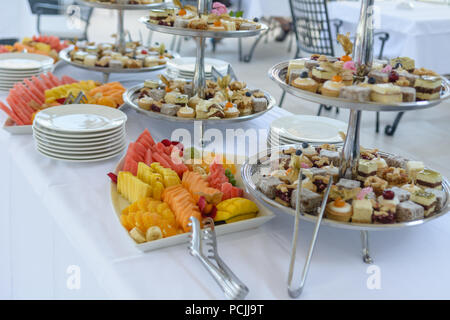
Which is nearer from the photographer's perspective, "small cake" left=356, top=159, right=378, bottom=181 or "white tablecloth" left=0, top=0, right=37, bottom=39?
"small cake" left=356, top=159, right=378, bottom=181

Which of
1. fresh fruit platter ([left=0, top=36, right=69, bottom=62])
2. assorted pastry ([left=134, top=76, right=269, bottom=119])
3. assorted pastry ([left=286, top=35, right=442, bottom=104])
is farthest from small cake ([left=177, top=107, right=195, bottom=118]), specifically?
fresh fruit platter ([left=0, top=36, right=69, bottom=62])

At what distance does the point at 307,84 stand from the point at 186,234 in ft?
1.32

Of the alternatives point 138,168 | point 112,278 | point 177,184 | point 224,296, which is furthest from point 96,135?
point 224,296

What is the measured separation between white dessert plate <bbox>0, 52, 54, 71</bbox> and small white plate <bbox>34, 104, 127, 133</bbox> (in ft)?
1.89

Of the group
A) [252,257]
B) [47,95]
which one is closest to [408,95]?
[252,257]

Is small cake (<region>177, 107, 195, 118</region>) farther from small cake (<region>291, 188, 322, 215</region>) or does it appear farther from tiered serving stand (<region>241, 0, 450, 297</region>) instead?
small cake (<region>291, 188, 322, 215</region>)

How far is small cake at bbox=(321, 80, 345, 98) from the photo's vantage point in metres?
0.94

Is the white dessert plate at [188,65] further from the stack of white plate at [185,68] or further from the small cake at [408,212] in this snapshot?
the small cake at [408,212]

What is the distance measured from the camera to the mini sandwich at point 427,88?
0.96 m

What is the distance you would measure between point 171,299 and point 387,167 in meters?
0.61

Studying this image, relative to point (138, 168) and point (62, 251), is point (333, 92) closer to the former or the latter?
point (138, 168)

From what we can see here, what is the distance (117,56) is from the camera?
2.01 metres

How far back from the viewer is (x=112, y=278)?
86cm

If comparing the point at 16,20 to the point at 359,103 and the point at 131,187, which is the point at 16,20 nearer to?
the point at 131,187
